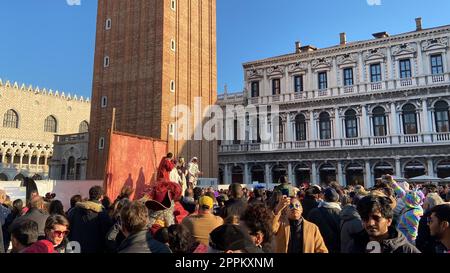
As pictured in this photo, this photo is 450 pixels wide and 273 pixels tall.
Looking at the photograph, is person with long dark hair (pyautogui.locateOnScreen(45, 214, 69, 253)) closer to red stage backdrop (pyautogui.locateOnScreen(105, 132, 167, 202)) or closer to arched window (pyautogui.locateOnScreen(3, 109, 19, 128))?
red stage backdrop (pyautogui.locateOnScreen(105, 132, 167, 202))

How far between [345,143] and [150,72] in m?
16.0

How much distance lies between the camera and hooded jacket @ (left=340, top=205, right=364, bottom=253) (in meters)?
3.73

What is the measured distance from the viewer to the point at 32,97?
43.0 meters

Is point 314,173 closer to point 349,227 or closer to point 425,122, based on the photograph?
point 425,122

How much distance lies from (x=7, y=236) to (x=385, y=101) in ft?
87.3

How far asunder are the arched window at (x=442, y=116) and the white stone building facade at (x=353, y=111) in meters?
0.06

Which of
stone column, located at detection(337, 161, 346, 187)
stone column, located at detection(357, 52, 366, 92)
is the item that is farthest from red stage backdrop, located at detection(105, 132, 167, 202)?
stone column, located at detection(357, 52, 366, 92)

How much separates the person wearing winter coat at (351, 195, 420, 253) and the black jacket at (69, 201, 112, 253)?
3374 millimetres

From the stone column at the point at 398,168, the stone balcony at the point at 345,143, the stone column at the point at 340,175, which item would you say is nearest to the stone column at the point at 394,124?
the stone balcony at the point at 345,143

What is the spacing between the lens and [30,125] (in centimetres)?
4244

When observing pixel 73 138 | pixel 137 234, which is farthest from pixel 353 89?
pixel 137 234

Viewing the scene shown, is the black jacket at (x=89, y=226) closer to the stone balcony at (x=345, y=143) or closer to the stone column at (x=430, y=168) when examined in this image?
the stone column at (x=430, y=168)
